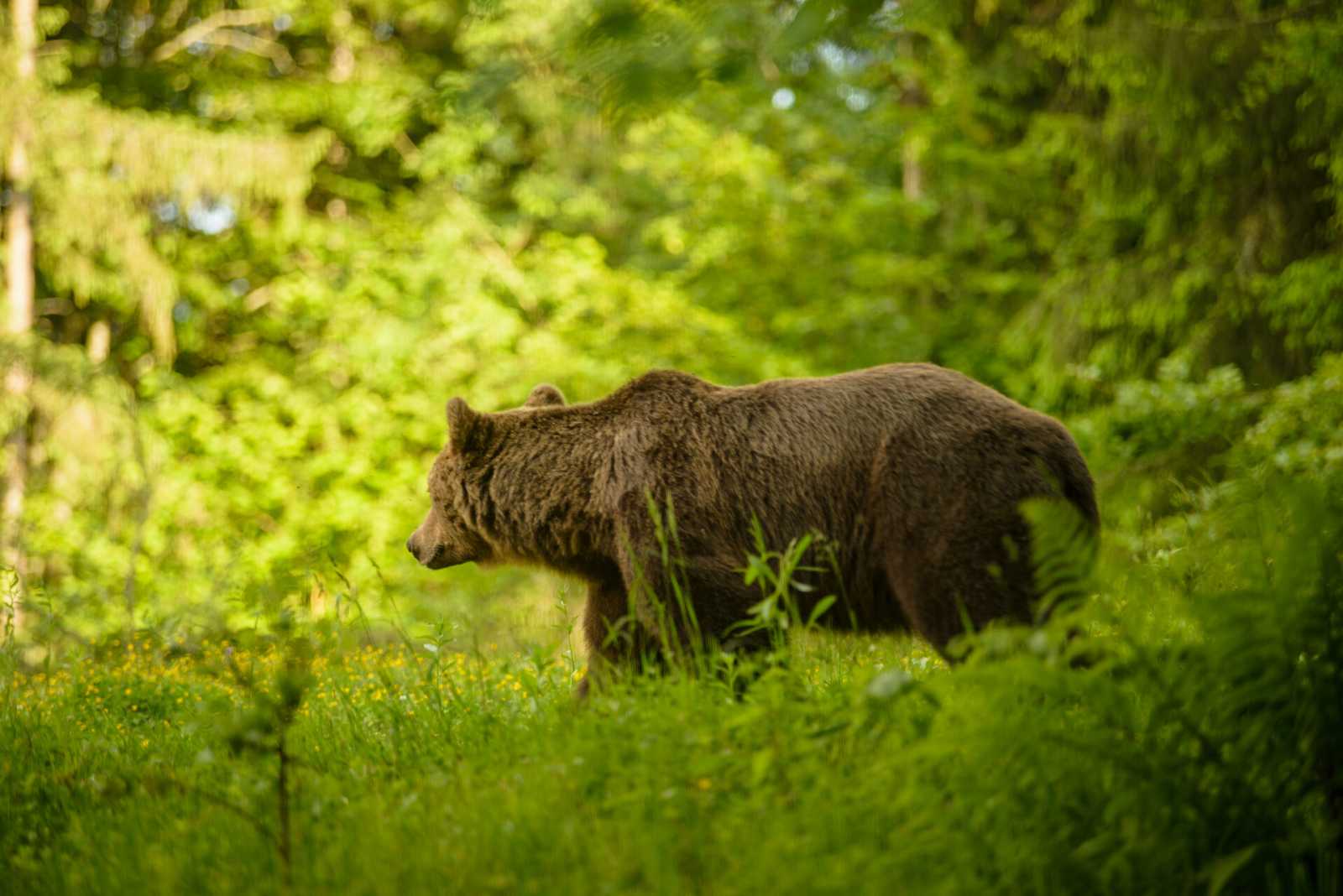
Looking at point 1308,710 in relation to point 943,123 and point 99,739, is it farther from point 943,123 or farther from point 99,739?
point 943,123

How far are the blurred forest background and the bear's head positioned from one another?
534 cm

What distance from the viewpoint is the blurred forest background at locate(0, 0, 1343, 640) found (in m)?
11.3

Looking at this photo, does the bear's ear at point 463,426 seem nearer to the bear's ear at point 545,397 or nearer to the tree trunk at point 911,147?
the bear's ear at point 545,397

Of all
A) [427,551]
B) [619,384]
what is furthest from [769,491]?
[619,384]

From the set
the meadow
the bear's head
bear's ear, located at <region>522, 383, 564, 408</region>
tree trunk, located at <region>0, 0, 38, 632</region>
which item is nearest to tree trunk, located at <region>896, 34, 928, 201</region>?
the meadow

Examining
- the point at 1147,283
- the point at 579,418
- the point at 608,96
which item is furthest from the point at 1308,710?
the point at 1147,283

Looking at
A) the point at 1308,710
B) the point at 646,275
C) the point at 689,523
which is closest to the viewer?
the point at 1308,710

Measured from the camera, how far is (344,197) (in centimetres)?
1983

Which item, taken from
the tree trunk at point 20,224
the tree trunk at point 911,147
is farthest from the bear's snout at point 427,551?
the tree trunk at point 911,147

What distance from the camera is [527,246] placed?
822 inches

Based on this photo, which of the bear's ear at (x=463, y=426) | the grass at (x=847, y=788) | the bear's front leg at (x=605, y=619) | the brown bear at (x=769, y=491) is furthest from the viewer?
the bear's ear at (x=463, y=426)

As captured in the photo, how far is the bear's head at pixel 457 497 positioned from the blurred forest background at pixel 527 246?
5340 millimetres

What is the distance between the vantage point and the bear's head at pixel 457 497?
A: 558 cm

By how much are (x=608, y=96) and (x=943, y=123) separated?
14990 millimetres
